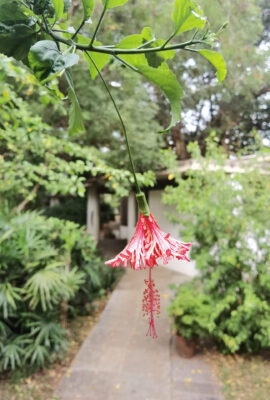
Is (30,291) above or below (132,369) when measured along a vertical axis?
above

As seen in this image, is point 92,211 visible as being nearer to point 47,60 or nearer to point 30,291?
point 30,291

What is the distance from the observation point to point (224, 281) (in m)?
3.18

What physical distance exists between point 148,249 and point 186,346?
10.2ft

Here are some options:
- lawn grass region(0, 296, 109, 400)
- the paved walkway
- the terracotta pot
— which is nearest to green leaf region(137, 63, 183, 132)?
the paved walkway

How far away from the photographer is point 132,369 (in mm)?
2924

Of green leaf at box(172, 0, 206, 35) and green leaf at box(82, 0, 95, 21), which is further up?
green leaf at box(82, 0, 95, 21)

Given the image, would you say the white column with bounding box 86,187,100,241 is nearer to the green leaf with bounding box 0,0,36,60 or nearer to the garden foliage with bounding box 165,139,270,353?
the garden foliage with bounding box 165,139,270,353

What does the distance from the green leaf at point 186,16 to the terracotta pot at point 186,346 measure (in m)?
3.16

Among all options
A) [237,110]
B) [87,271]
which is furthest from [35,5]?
[237,110]

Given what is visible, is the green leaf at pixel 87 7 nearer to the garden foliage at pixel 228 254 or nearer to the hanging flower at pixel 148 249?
the hanging flower at pixel 148 249

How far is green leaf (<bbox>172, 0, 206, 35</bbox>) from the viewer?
1.12ft

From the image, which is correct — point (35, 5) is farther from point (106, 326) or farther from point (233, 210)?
point (106, 326)

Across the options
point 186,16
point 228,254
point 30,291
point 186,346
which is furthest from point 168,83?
point 186,346

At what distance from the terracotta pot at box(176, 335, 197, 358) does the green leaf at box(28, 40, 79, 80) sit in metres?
3.19
